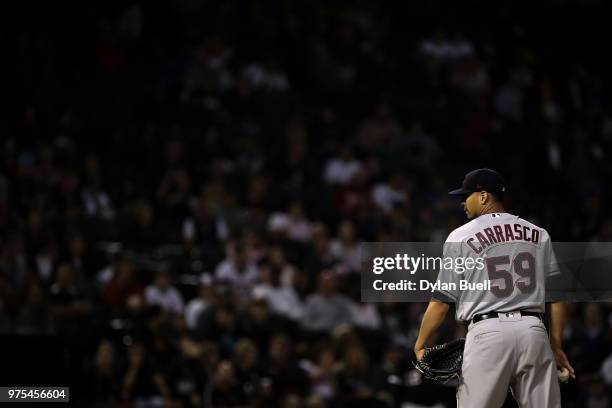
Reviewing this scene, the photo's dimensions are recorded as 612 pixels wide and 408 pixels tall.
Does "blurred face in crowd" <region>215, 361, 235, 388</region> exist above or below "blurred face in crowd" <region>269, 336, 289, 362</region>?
below

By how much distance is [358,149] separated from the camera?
16078 mm

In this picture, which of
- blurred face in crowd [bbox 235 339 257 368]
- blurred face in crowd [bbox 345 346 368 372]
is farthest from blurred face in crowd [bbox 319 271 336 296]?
blurred face in crowd [bbox 235 339 257 368]

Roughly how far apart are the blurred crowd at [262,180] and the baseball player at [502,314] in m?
3.77

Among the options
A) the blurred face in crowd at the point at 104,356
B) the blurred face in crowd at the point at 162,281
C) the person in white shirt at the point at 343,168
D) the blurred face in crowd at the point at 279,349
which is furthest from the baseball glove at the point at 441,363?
the person in white shirt at the point at 343,168

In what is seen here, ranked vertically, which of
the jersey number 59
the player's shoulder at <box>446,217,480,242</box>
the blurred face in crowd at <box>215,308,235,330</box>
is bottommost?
the blurred face in crowd at <box>215,308,235,330</box>

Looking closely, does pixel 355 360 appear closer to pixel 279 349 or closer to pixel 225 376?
pixel 279 349

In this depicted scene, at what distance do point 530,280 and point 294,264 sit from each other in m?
7.65

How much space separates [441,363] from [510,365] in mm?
411

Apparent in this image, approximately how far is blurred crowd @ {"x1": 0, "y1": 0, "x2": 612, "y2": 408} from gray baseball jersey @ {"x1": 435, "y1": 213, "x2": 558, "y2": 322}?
3778 mm

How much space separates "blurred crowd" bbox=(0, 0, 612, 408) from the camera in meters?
11.7

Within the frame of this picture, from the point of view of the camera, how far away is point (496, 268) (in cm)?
616

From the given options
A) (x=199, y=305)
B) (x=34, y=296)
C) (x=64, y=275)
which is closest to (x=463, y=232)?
(x=34, y=296)

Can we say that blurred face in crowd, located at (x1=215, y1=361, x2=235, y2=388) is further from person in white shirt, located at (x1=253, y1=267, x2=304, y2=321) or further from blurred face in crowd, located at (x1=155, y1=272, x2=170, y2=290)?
blurred face in crowd, located at (x1=155, y1=272, x2=170, y2=290)

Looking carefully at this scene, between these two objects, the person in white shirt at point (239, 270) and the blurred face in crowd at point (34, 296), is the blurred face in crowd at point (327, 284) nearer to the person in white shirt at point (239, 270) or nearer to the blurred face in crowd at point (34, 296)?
the person in white shirt at point (239, 270)
